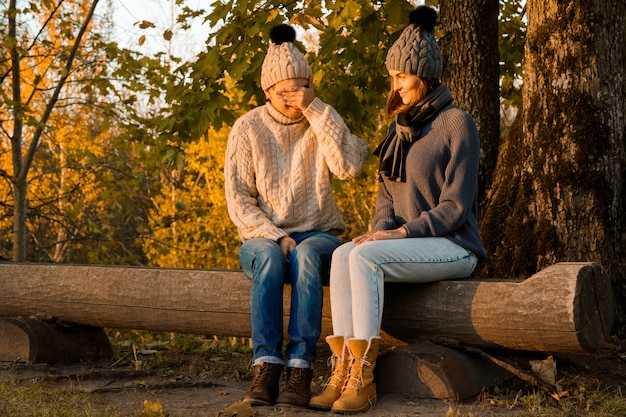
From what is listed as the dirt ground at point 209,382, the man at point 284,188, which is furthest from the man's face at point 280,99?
the dirt ground at point 209,382

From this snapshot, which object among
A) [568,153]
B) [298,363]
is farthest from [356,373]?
[568,153]

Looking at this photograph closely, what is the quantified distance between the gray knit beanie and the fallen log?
1.09m

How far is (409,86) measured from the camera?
4277mm

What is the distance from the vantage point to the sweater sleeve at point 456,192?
13.3 ft

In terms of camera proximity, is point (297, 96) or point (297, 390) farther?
point (297, 96)

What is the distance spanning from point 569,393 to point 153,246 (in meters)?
13.2

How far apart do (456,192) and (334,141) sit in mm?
728

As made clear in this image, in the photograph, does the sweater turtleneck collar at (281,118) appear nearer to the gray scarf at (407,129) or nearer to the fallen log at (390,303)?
the gray scarf at (407,129)

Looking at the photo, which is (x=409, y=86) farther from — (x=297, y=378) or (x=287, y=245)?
(x=297, y=378)

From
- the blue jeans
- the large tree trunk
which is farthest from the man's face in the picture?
the large tree trunk

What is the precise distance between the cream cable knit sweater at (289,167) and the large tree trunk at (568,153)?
4.79 feet

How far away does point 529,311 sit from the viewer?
3924mm

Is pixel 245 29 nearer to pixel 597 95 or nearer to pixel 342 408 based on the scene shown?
pixel 597 95

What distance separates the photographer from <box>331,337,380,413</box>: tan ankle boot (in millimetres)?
3803
